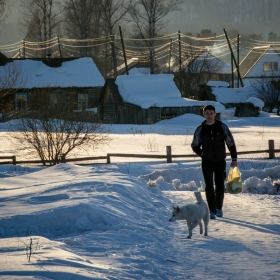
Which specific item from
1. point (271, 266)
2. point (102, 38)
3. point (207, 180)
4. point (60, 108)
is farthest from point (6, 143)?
point (102, 38)

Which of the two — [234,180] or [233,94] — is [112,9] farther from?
[234,180]

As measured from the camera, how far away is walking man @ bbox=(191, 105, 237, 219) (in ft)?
32.0

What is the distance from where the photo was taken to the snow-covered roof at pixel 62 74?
49281 mm

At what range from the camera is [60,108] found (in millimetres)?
19922

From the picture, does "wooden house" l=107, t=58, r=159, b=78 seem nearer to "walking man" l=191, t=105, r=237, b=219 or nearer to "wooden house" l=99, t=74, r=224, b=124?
"wooden house" l=99, t=74, r=224, b=124

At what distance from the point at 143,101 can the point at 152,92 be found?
3.04 m

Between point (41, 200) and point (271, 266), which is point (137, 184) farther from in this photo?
point (271, 266)

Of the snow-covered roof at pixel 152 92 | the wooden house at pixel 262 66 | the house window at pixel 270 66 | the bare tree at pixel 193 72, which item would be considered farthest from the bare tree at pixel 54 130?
the house window at pixel 270 66

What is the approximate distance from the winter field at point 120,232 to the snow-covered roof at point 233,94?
141 ft

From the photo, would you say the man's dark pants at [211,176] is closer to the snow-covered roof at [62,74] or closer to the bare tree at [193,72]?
the snow-covered roof at [62,74]

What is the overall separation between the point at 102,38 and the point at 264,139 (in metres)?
→ 38.7

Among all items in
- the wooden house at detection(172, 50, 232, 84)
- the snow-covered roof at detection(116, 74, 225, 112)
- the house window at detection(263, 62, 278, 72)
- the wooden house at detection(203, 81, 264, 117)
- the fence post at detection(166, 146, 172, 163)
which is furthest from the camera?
the house window at detection(263, 62, 278, 72)

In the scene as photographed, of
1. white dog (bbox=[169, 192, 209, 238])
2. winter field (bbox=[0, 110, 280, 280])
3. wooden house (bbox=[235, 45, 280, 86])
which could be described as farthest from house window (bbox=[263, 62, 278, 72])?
white dog (bbox=[169, 192, 209, 238])

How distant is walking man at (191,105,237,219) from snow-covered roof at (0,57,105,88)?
3931 cm
